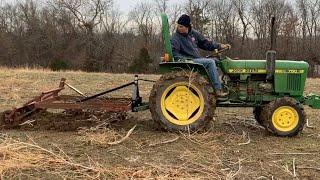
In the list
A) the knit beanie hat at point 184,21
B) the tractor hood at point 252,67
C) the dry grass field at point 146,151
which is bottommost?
the dry grass field at point 146,151

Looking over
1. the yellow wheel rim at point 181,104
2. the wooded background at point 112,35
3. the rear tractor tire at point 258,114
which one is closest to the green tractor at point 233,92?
the yellow wheel rim at point 181,104

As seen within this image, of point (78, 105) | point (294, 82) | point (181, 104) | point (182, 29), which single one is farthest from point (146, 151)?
point (294, 82)

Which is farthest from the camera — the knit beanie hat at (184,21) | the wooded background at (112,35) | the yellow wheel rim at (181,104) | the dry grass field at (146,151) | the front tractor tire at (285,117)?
the wooded background at (112,35)

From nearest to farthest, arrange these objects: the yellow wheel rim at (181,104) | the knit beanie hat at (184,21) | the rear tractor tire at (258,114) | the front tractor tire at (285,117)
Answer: the front tractor tire at (285,117) < the yellow wheel rim at (181,104) < the knit beanie hat at (184,21) < the rear tractor tire at (258,114)

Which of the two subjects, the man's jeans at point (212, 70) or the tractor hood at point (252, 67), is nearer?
the man's jeans at point (212, 70)

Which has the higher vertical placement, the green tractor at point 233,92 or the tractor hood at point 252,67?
the tractor hood at point 252,67

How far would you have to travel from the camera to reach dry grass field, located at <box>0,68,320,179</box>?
5.36 metres

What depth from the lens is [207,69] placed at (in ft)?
25.0

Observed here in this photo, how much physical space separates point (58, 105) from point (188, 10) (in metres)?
51.9

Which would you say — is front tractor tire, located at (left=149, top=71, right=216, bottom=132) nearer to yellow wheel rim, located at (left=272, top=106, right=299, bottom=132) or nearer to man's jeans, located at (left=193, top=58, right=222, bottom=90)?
man's jeans, located at (left=193, top=58, right=222, bottom=90)

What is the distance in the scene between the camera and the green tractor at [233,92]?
295 inches

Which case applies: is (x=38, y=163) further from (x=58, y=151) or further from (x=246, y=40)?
(x=246, y=40)

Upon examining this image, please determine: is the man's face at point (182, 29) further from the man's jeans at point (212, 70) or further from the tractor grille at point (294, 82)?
the tractor grille at point (294, 82)

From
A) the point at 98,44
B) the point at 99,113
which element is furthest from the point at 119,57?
the point at 99,113
